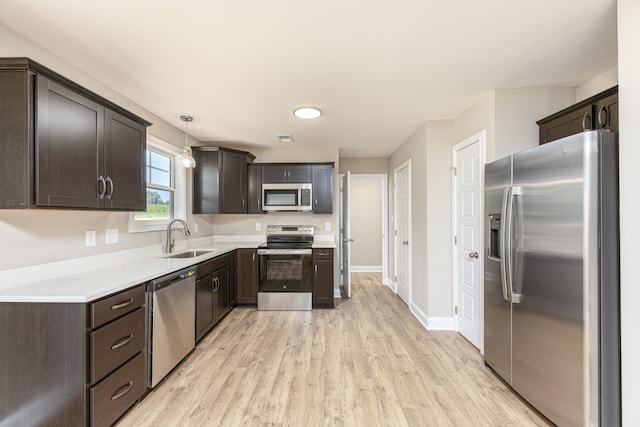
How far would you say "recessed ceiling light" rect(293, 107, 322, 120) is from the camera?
2988mm

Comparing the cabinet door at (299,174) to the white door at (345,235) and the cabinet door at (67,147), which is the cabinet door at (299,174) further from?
the cabinet door at (67,147)

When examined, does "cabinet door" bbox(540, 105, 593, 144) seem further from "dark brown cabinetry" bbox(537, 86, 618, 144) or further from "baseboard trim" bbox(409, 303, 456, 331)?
"baseboard trim" bbox(409, 303, 456, 331)

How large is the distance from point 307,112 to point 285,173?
152 cm

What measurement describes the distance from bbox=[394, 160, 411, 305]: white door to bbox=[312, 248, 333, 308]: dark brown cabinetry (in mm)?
1132

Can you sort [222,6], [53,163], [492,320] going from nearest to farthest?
[222,6] → [53,163] → [492,320]

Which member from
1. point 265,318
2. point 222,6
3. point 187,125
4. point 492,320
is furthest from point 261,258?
point 222,6

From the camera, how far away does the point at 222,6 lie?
1.54 m

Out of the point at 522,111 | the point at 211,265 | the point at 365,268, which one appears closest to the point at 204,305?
the point at 211,265

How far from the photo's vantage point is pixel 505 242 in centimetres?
205

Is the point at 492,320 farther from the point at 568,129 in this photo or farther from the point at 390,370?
the point at 568,129

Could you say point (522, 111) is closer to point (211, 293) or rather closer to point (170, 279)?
point (170, 279)

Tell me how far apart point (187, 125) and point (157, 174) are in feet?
2.35

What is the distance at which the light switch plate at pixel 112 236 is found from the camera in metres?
2.49

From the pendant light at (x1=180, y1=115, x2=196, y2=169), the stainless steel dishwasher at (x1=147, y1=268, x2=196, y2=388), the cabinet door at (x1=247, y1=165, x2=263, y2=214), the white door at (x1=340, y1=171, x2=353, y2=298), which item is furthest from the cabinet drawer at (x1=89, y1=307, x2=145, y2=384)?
the white door at (x1=340, y1=171, x2=353, y2=298)
